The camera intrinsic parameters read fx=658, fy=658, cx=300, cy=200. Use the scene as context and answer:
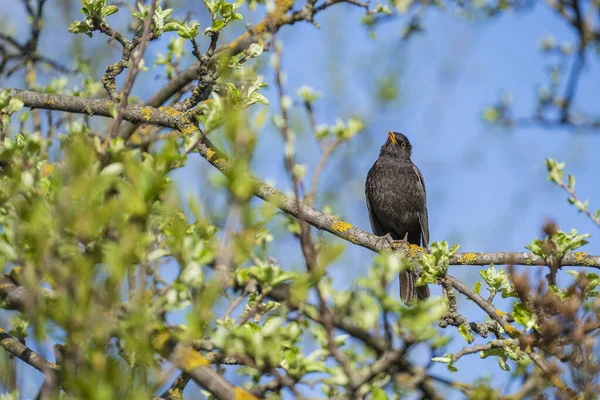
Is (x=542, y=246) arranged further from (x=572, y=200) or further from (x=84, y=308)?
(x=84, y=308)

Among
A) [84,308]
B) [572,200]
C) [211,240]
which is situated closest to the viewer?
[84,308]

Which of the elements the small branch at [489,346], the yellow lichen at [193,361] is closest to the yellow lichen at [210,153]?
the yellow lichen at [193,361]

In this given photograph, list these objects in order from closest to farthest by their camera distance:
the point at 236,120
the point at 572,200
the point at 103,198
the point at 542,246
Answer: the point at 236,120, the point at 103,198, the point at 542,246, the point at 572,200

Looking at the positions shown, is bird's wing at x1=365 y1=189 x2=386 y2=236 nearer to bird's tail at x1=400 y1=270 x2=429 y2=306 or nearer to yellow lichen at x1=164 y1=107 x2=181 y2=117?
bird's tail at x1=400 y1=270 x2=429 y2=306

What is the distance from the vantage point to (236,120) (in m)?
1.57

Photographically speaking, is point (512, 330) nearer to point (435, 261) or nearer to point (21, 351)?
point (435, 261)

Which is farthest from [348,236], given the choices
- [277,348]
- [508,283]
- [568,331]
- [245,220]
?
[245,220]

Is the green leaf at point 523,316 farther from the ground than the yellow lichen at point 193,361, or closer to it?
farther from the ground

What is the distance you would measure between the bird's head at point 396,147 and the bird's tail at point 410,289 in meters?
1.54

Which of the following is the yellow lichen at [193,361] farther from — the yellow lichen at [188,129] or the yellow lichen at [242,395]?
the yellow lichen at [188,129]

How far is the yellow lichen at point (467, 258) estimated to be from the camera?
379 centimetres

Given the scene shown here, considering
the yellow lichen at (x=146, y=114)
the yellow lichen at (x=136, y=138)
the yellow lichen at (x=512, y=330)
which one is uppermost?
the yellow lichen at (x=136, y=138)

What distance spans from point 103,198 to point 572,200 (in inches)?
116

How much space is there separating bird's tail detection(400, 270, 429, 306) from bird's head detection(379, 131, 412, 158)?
1.54 m
